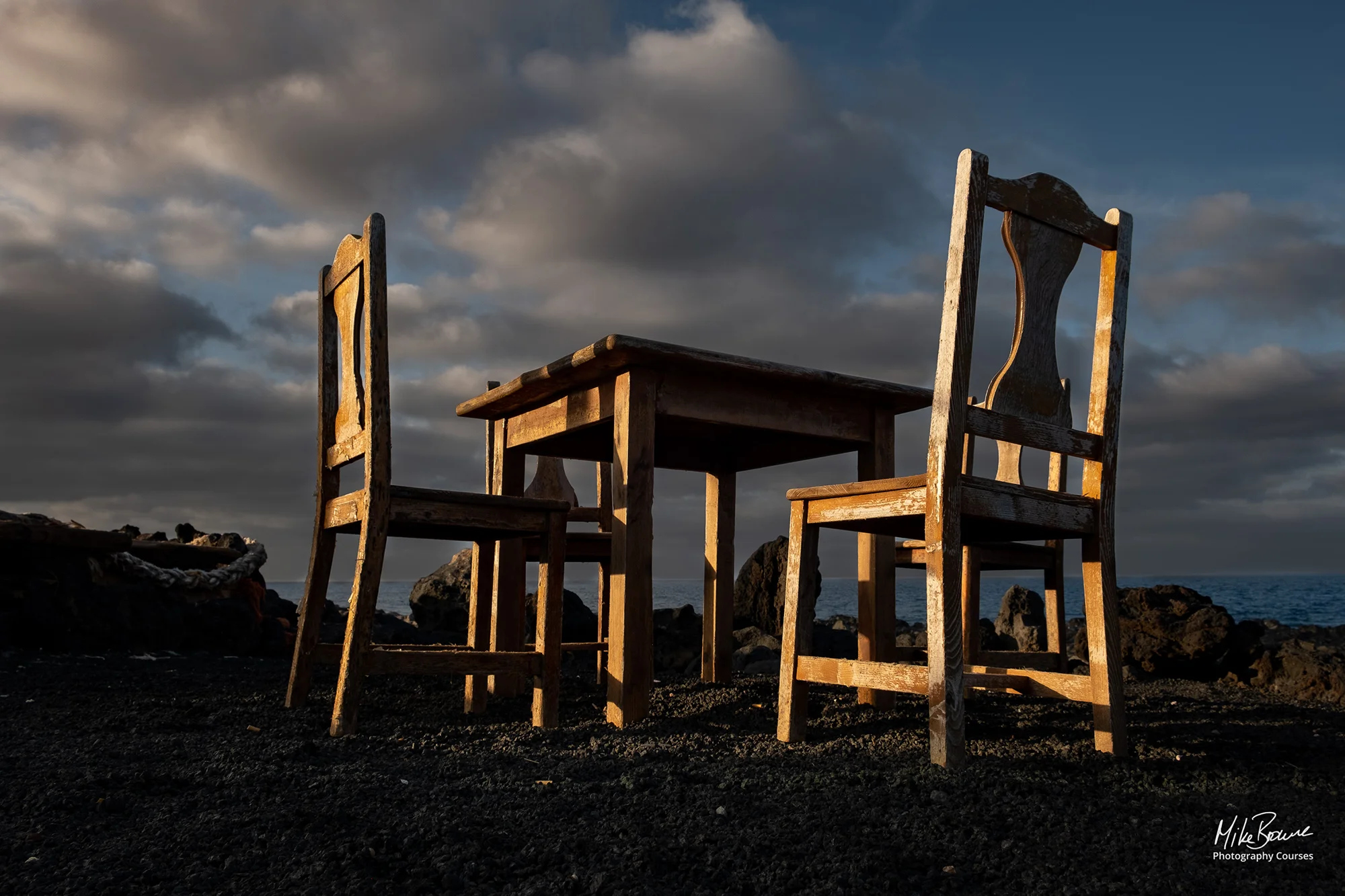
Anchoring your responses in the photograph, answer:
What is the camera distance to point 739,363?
3.88 m

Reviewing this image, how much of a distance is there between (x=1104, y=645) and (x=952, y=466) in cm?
91

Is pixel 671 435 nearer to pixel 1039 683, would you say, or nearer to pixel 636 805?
pixel 1039 683

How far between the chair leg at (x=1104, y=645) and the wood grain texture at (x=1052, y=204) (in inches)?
42.1

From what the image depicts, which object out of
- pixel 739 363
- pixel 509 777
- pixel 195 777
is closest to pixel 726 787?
pixel 509 777

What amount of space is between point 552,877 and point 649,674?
197 centimetres

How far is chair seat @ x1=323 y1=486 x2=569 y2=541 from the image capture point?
3.59m

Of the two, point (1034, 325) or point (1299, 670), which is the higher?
point (1034, 325)

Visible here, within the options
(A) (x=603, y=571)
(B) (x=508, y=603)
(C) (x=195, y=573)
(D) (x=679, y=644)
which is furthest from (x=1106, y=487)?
(C) (x=195, y=573)

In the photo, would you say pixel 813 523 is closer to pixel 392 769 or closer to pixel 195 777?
pixel 392 769

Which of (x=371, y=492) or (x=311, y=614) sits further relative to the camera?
(x=311, y=614)

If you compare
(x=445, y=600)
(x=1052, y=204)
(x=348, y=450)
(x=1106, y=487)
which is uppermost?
(x=1052, y=204)

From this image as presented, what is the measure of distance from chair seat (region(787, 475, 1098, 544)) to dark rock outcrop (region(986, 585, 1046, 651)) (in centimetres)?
709

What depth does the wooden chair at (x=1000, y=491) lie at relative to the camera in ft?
9.58

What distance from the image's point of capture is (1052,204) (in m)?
3.24
